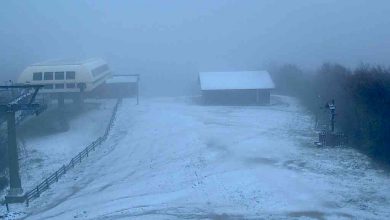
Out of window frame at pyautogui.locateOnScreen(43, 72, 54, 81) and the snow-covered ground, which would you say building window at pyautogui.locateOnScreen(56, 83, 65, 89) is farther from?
the snow-covered ground

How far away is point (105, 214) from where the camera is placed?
1967 centimetres

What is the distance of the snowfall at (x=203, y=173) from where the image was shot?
65.0ft

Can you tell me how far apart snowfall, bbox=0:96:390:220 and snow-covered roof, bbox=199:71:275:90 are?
7.89 meters

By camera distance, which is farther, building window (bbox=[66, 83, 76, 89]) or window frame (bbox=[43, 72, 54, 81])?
building window (bbox=[66, 83, 76, 89])

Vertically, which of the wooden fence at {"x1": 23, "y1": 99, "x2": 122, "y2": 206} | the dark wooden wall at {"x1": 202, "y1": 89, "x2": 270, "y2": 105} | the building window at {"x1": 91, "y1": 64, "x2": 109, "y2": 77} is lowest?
the wooden fence at {"x1": 23, "y1": 99, "x2": 122, "y2": 206}

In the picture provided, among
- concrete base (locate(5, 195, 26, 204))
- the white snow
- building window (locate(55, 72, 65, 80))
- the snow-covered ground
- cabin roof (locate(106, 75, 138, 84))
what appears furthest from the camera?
cabin roof (locate(106, 75, 138, 84))

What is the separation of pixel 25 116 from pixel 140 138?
979 centimetres

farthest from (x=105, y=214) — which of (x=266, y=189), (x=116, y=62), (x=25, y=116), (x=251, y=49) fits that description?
(x=251, y=49)

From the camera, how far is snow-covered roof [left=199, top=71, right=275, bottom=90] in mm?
46531

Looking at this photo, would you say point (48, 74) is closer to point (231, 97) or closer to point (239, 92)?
point (231, 97)

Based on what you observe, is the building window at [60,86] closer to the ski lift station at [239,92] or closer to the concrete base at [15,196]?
the ski lift station at [239,92]

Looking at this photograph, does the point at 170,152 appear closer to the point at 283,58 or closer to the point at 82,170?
the point at 82,170

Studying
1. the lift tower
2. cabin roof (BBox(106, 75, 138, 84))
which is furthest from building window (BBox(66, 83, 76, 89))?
the lift tower

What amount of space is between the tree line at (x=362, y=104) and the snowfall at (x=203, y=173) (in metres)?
1.05
